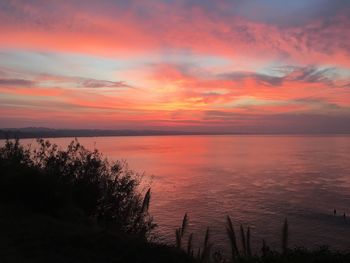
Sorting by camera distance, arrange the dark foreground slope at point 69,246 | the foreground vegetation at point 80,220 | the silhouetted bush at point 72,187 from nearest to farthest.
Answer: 1. the dark foreground slope at point 69,246
2. the foreground vegetation at point 80,220
3. the silhouetted bush at point 72,187

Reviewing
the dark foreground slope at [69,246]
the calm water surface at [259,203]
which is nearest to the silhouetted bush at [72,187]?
the dark foreground slope at [69,246]

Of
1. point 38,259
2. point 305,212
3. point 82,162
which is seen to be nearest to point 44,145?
point 82,162

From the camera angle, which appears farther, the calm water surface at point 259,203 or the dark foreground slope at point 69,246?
the calm water surface at point 259,203

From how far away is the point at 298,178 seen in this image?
86.9 m

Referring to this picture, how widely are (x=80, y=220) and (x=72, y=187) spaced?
3.92 m

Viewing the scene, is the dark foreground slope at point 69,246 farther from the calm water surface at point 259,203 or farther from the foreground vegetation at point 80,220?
the calm water surface at point 259,203

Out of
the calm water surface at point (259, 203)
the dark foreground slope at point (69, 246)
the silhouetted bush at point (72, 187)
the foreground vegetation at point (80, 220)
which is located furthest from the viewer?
the calm water surface at point (259, 203)

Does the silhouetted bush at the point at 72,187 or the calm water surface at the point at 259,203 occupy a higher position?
the silhouetted bush at the point at 72,187

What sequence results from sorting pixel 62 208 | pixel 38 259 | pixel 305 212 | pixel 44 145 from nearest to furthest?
pixel 38 259 < pixel 62 208 < pixel 44 145 < pixel 305 212

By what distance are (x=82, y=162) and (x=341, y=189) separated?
63.8 metres

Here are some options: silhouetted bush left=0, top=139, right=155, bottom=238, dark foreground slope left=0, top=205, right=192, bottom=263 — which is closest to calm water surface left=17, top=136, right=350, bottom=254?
silhouetted bush left=0, top=139, right=155, bottom=238

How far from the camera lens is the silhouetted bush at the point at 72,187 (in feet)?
50.7

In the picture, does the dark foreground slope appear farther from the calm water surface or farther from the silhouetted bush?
the calm water surface

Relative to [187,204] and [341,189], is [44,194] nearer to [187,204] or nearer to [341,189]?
[187,204]
